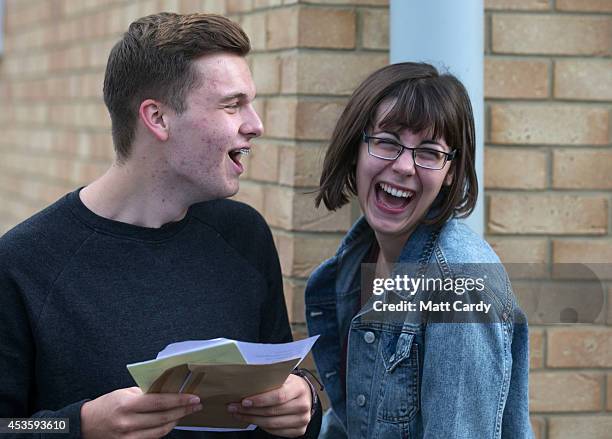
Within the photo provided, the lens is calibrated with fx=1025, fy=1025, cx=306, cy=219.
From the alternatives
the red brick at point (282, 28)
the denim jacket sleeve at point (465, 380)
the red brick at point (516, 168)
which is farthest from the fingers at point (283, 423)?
the red brick at point (282, 28)

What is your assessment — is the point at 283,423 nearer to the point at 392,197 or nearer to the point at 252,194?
the point at 392,197

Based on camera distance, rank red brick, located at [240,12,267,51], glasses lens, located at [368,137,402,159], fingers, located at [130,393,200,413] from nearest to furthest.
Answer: fingers, located at [130,393,200,413] → glasses lens, located at [368,137,402,159] → red brick, located at [240,12,267,51]

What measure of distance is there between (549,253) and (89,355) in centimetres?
174

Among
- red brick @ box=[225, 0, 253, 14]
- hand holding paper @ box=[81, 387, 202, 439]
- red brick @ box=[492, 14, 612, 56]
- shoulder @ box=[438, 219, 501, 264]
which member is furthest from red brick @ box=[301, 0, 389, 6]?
hand holding paper @ box=[81, 387, 202, 439]

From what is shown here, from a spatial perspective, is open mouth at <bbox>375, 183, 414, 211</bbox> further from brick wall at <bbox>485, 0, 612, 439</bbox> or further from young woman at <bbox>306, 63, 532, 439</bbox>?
brick wall at <bbox>485, 0, 612, 439</bbox>

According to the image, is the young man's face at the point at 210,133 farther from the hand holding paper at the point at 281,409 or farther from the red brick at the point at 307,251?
the red brick at the point at 307,251

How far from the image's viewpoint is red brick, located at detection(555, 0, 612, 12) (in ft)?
11.8

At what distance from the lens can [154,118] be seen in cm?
276

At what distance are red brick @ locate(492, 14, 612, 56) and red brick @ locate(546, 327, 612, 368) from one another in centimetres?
98

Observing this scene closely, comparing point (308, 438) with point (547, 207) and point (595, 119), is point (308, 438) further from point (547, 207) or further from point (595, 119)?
point (595, 119)

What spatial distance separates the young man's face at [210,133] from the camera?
8.96 ft

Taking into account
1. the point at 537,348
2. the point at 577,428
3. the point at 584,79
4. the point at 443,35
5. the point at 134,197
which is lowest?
the point at 577,428

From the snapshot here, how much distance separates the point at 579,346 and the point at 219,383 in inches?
68.4

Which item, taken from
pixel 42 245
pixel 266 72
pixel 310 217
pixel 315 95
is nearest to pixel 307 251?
pixel 310 217
